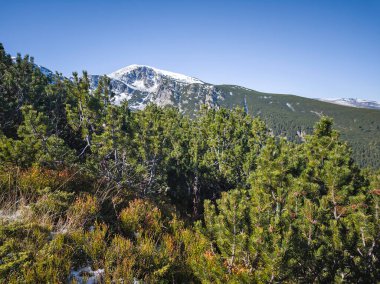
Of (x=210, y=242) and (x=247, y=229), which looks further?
(x=210, y=242)

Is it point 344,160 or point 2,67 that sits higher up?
point 2,67

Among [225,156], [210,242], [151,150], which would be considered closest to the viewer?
[210,242]

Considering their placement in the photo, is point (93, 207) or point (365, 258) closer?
point (365, 258)

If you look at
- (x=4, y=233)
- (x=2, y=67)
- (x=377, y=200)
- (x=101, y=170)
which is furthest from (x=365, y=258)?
(x=2, y=67)

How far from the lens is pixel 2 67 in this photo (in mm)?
17531

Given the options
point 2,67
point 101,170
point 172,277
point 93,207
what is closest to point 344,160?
point 172,277

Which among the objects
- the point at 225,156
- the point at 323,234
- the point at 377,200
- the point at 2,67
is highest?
the point at 2,67

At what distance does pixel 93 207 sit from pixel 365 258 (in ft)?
20.1

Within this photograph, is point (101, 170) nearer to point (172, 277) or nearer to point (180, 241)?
point (180, 241)

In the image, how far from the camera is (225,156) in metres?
19.2

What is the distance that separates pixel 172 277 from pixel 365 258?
386cm

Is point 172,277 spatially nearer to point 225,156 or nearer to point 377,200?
point 377,200

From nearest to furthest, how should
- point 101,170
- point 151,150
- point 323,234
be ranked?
point 323,234 → point 101,170 → point 151,150

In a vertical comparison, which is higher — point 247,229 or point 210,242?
point 247,229
